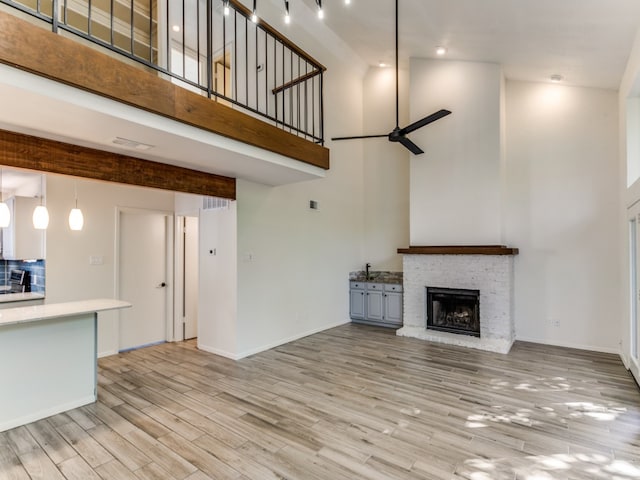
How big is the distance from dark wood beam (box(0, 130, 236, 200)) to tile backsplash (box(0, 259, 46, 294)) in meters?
2.15

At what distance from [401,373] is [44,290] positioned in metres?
4.71

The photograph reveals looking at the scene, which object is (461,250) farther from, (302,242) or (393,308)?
(302,242)

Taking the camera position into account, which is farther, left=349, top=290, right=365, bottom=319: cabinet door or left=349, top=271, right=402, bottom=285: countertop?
left=349, top=290, right=365, bottom=319: cabinet door

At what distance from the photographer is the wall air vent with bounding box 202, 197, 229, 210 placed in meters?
4.91

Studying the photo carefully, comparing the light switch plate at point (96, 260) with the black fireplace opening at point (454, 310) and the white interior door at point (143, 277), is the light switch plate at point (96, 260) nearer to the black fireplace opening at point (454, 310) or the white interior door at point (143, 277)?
the white interior door at point (143, 277)

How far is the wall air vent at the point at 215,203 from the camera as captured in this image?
4914 millimetres

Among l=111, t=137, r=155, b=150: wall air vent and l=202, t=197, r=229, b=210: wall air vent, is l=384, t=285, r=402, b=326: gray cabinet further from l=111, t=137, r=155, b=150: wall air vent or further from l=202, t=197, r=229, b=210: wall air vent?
l=111, t=137, r=155, b=150: wall air vent

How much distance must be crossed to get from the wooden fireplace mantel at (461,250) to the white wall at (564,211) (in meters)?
0.60

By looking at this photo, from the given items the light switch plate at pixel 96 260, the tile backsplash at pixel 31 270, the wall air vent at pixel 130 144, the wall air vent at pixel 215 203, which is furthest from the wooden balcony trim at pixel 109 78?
the tile backsplash at pixel 31 270

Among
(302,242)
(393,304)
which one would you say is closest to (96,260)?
(302,242)

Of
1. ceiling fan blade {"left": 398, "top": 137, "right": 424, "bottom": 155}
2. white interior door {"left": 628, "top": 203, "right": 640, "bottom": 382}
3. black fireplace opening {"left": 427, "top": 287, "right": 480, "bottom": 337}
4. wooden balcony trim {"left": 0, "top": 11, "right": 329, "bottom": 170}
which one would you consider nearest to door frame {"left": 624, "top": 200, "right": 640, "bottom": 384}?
white interior door {"left": 628, "top": 203, "right": 640, "bottom": 382}

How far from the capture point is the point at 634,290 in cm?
392

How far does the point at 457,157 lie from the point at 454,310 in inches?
100

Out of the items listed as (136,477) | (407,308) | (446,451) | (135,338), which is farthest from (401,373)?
(135,338)
